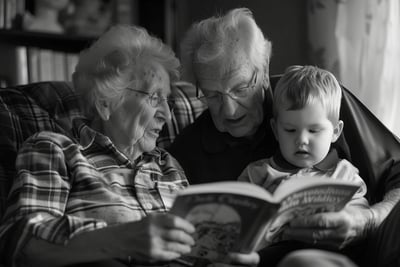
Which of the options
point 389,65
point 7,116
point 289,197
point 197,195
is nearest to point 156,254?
point 197,195

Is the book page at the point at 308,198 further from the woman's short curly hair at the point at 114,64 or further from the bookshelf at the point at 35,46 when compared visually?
the bookshelf at the point at 35,46

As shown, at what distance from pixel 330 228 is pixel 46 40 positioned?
215 cm

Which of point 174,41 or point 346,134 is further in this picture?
point 174,41

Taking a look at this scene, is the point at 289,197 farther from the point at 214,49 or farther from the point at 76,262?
the point at 214,49

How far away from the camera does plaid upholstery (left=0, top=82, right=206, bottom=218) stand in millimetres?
1775

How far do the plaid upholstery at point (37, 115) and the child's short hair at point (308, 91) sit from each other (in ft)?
1.64

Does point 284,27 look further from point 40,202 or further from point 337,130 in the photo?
point 40,202

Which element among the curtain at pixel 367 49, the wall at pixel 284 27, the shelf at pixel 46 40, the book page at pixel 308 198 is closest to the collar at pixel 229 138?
the book page at pixel 308 198

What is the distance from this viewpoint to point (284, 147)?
1.70 meters

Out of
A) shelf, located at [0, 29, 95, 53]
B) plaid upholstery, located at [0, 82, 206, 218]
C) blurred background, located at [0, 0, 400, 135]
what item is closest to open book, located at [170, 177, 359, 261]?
plaid upholstery, located at [0, 82, 206, 218]

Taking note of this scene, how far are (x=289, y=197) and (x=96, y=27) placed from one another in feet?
7.48

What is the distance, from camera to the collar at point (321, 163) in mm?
1707

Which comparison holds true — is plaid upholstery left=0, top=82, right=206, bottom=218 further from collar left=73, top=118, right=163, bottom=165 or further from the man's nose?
the man's nose

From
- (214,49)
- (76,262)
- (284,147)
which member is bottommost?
(76,262)
